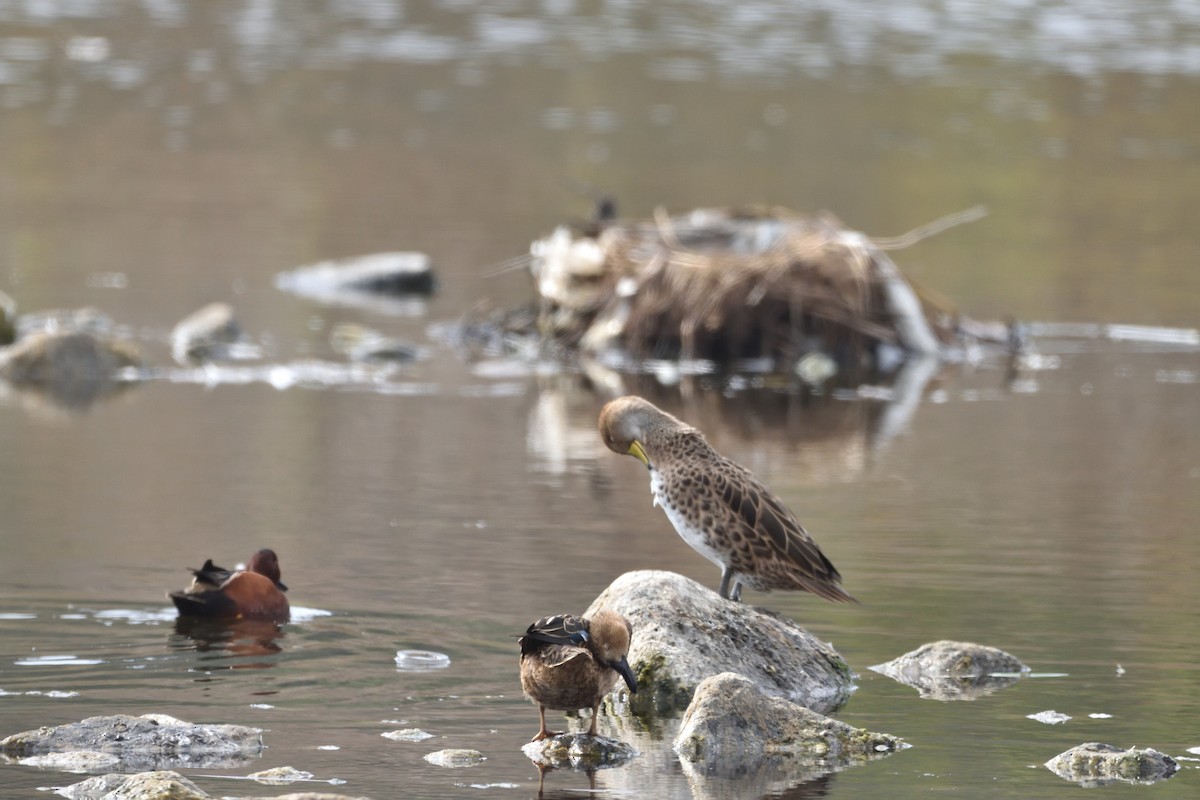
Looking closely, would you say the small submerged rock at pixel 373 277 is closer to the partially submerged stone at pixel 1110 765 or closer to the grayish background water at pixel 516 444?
the grayish background water at pixel 516 444

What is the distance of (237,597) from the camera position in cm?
914

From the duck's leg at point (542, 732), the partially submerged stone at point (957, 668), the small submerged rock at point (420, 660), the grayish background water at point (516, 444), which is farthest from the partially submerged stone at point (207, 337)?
the duck's leg at point (542, 732)

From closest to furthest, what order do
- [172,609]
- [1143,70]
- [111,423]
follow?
[172,609]
[111,423]
[1143,70]

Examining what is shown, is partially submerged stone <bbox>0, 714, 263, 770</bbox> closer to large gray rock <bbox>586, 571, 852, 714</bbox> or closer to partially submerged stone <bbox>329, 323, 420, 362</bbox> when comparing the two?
large gray rock <bbox>586, 571, 852, 714</bbox>

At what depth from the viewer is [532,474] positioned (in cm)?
1298

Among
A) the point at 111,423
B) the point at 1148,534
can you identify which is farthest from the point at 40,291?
the point at 1148,534

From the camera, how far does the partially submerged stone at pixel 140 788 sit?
6312mm

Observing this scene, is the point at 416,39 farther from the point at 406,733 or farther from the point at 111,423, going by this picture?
→ the point at 406,733

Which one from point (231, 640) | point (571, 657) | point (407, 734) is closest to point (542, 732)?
point (571, 657)

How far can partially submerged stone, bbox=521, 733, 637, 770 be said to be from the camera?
7.19 m

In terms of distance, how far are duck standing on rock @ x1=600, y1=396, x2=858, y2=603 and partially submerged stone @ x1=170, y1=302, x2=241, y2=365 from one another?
889 cm

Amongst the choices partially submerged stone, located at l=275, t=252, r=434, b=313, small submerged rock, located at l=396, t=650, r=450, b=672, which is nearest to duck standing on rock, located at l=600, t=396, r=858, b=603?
small submerged rock, located at l=396, t=650, r=450, b=672

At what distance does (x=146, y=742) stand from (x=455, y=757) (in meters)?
1.00

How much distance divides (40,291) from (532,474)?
8303 mm
